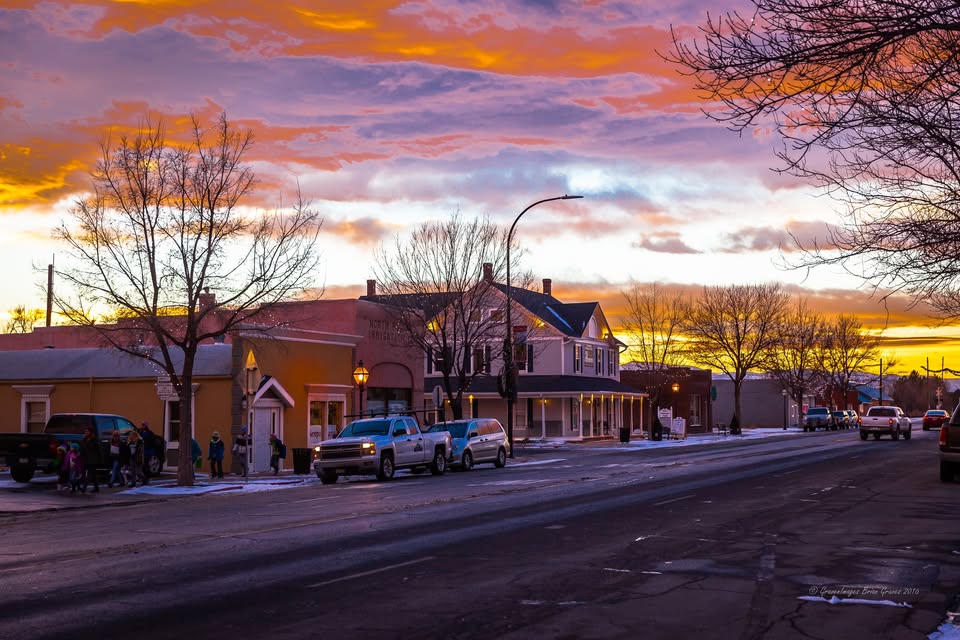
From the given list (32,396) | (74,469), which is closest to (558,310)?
(32,396)

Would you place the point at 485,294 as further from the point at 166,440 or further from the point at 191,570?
the point at 191,570

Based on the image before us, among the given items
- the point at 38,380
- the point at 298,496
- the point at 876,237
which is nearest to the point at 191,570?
the point at 876,237

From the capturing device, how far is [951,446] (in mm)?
27141

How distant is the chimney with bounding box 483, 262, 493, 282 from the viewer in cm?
4797

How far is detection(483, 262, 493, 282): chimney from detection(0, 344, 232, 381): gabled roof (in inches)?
529

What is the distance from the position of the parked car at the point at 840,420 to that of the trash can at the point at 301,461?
7046 centimetres

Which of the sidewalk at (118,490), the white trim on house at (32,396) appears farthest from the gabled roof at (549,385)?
the sidewalk at (118,490)

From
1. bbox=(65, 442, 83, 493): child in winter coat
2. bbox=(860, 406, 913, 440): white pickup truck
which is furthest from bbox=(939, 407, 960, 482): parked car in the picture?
bbox=(860, 406, 913, 440): white pickup truck

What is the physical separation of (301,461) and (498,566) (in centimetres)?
2443

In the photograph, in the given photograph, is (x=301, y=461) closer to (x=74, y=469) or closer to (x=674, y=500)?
(x=74, y=469)

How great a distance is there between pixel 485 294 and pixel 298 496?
23.1 metres

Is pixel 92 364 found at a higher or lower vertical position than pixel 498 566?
higher

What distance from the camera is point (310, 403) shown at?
40219 mm

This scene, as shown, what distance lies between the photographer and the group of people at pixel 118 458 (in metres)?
28.9
